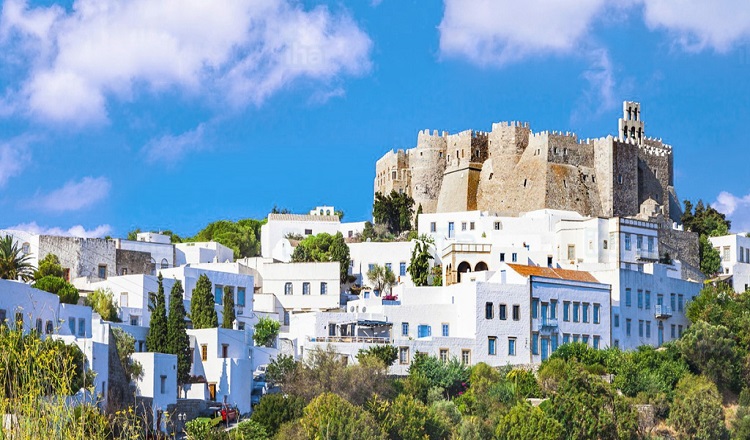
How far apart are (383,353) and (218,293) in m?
9.25

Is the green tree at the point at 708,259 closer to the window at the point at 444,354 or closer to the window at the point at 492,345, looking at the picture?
the window at the point at 492,345

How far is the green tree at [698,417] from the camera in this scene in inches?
1997

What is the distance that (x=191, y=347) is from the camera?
4906cm

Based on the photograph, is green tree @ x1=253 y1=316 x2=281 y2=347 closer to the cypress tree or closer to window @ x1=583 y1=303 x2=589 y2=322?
the cypress tree

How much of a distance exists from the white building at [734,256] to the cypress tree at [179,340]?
36.5 m

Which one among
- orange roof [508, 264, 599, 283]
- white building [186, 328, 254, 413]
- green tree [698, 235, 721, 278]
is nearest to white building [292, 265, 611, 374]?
orange roof [508, 264, 599, 283]

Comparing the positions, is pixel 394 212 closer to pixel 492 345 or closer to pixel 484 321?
pixel 484 321

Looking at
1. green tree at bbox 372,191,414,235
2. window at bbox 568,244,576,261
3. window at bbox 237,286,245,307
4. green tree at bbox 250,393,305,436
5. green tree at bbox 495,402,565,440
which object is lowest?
green tree at bbox 495,402,565,440

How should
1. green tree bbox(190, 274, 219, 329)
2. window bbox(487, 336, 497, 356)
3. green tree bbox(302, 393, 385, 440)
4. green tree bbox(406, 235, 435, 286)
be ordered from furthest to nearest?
green tree bbox(406, 235, 435, 286) → window bbox(487, 336, 497, 356) → green tree bbox(190, 274, 219, 329) → green tree bbox(302, 393, 385, 440)

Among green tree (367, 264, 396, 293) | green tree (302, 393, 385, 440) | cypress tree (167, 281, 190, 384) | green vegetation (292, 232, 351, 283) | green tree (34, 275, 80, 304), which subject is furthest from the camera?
green vegetation (292, 232, 351, 283)

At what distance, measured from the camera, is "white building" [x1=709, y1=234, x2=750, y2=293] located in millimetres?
73125

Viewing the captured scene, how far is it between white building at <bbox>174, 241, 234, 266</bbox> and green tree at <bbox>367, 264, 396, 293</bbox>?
→ 832cm

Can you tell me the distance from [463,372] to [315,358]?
631 centimetres

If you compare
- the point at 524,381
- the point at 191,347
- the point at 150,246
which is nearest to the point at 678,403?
the point at 524,381
